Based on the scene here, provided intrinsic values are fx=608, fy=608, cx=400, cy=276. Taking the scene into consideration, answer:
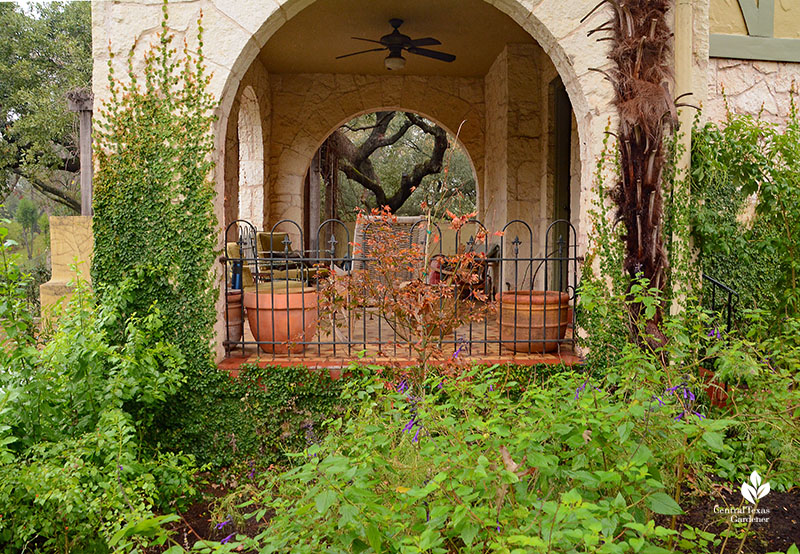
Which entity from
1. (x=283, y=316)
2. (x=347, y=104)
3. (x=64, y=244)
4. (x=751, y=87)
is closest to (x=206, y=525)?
(x=283, y=316)

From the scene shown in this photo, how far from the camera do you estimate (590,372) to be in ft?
11.3

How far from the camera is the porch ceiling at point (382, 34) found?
5.52 metres

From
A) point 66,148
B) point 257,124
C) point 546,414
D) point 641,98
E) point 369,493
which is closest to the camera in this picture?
point 369,493

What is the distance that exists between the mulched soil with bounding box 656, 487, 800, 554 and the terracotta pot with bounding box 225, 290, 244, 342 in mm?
2596

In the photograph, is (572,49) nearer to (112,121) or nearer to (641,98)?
(641,98)

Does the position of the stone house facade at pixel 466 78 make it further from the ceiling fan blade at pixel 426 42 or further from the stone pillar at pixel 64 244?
the stone pillar at pixel 64 244

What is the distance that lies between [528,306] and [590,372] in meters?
0.56

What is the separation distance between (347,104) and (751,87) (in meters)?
4.83

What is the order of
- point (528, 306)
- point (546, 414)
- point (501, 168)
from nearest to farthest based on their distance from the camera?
point (546, 414) < point (528, 306) < point (501, 168)

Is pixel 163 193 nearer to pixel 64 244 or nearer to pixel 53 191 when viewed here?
pixel 64 244

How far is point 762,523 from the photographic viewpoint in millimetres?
2236

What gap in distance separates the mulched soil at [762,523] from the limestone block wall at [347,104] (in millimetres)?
5938

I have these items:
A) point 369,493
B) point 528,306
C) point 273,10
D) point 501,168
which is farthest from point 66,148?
Answer: point 369,493

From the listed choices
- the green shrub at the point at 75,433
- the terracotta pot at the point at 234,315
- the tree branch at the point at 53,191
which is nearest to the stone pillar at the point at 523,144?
the terracotta pot at the point at 234,315
